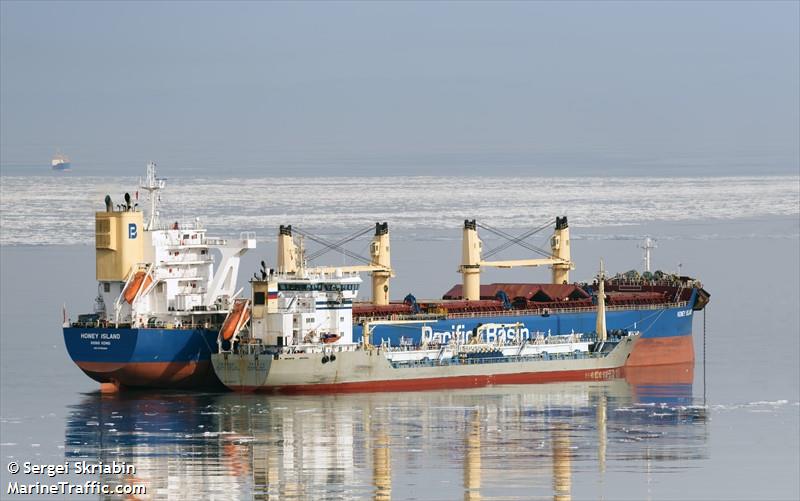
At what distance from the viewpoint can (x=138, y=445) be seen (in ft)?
132

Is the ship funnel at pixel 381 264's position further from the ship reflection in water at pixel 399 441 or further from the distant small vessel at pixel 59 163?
the distant small vessel at pixel 59 163

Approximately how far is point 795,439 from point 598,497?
809 cm

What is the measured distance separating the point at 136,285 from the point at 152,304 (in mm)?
896

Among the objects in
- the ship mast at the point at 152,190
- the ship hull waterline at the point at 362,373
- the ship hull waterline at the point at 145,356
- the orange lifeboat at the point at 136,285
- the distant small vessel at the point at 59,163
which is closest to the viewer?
the ship hull waterline at the point at 362,373

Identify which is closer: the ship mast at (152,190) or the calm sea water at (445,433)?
the calm sea water at (445,433)

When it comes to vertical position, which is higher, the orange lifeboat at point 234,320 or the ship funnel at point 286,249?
the ship funnel at point 286,249

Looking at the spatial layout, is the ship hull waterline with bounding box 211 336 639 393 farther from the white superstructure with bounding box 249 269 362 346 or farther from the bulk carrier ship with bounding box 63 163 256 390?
the bulk carrier ship with bounding box 63 163 256 390

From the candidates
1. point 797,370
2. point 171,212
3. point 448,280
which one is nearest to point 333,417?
point 797,370

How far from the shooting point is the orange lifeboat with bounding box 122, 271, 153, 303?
49219 mm

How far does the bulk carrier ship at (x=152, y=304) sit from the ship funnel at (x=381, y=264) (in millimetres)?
5256

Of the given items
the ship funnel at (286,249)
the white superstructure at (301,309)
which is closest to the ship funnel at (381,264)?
the ship funnel at (286,249)

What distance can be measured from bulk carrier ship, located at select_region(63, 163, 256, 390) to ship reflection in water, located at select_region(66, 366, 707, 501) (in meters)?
0.94

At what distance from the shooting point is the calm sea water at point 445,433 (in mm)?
36000

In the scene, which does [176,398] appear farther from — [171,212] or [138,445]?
[171,212]
